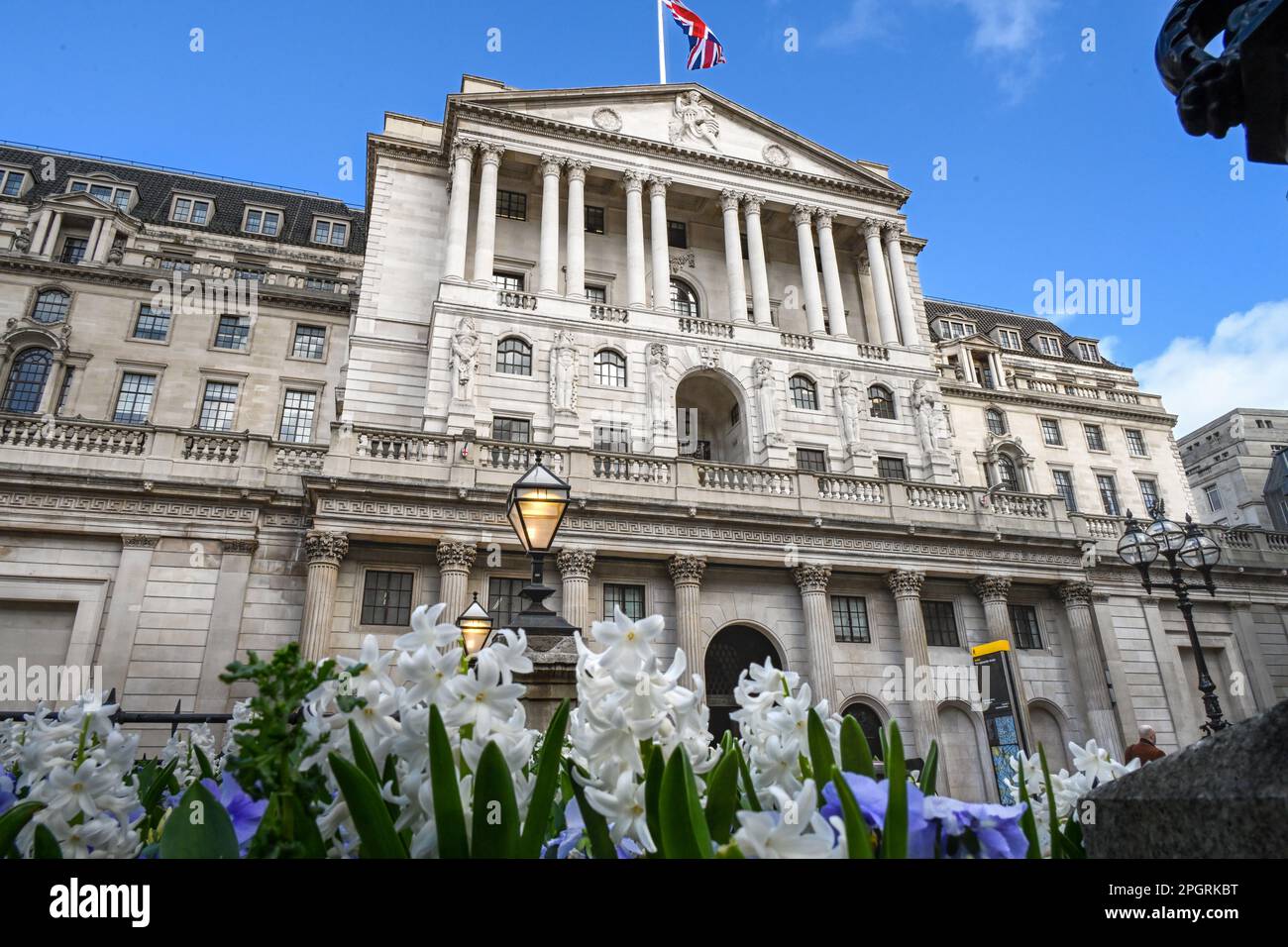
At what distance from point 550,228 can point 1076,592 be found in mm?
23251

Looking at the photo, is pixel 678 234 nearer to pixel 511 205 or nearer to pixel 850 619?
pixel 511 205

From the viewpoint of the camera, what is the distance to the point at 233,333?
3522 centimetres

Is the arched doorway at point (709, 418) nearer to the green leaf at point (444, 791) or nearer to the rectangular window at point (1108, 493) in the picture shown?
the green leaf at point (444, 791)

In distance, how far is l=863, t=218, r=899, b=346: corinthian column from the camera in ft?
101

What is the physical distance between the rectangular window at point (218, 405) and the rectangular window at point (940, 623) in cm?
3099

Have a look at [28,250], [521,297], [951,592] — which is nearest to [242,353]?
[28,250]

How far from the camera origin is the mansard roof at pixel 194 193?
139ft

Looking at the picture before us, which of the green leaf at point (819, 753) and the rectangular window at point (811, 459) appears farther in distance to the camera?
the rectangular window at point (811, 459)

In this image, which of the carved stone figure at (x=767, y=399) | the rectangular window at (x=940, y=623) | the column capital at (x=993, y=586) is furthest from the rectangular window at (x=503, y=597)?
the column capital at (x=993, y=586)

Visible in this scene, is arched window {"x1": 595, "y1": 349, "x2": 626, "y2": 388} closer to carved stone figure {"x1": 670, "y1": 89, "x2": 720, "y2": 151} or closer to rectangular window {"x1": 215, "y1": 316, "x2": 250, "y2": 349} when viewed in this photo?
carved stone figure {"x1": 670, "y1": 89, "x2": 720, "y2": 151}

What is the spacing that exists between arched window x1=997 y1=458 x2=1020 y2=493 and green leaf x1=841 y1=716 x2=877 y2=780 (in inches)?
1670

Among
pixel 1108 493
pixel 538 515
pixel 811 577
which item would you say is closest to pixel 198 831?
pixel 538 515

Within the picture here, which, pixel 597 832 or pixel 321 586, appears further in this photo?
pixel 321 586
